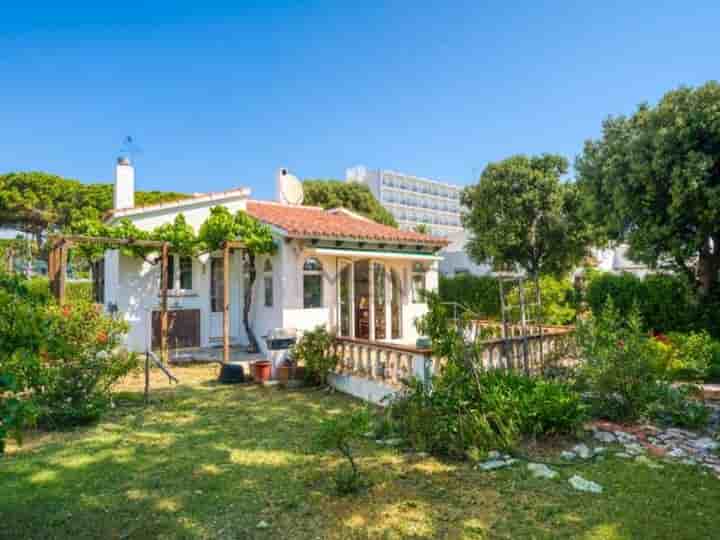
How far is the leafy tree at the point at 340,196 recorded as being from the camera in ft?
156

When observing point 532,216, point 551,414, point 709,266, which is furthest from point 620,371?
point 532,216

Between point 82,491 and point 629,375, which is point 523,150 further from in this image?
point 82,491

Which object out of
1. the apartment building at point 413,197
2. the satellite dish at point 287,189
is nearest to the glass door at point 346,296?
the satellite dish at point 287,189

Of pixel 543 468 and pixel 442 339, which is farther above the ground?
pixel 442 339

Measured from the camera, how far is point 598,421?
9.01 meters

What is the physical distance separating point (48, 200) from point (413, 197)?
303ft

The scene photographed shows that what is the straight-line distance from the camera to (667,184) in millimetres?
16531

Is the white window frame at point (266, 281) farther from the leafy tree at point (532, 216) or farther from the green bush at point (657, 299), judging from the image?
the leafy tree at point (532, 216)

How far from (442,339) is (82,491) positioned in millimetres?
6166

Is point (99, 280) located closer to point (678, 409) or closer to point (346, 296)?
point (346, 296)

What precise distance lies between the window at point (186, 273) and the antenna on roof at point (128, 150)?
5.20m

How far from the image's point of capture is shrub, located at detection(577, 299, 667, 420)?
865cm

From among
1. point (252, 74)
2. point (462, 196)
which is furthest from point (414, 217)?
point (252, 74)

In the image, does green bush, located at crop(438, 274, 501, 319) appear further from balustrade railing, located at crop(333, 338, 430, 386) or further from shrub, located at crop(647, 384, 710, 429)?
shrub, located at crop(647, 384, 710, 429)
